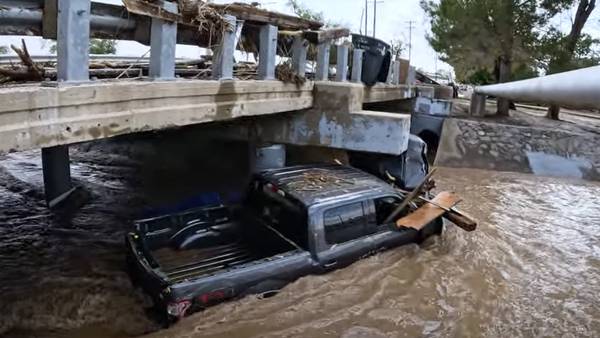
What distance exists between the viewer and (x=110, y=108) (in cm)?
394

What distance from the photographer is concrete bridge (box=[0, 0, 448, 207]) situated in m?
3.36

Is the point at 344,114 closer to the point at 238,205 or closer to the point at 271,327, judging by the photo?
the point at 238,205

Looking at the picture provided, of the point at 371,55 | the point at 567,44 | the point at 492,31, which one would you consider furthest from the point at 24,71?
the point at 567,44

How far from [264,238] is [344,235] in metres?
0.88

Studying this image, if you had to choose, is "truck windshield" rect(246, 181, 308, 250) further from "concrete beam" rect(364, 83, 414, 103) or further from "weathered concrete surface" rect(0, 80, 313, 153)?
"concrete beam" rect(364, 83, 414, 103)

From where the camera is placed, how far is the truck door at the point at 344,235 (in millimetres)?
5133

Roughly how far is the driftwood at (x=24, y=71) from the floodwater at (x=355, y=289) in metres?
2.29

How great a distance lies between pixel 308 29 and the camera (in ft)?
22.7

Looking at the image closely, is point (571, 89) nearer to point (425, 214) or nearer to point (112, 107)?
point (112, 107)

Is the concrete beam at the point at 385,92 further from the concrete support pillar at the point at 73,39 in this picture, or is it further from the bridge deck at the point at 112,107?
the concrete support pillar at the point at 73,39

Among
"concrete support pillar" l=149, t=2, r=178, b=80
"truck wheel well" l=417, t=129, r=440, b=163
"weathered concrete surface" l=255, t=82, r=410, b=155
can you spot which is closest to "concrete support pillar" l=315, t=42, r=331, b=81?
"weathered concrete surface" l=255, t=82, r=410, b=155

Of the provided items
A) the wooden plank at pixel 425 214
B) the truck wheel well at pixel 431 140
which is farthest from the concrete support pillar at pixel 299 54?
the truck wheel well at pixel 431 140

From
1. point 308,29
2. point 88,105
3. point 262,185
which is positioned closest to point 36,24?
point 88,105

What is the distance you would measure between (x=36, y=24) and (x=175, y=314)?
255 centimetres
